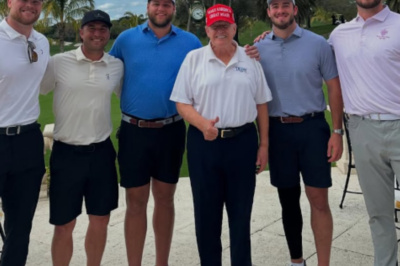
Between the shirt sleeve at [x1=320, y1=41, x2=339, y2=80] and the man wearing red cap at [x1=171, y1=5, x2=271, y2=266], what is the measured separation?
1.69 ft

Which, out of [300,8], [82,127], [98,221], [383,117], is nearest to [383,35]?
[383,117]

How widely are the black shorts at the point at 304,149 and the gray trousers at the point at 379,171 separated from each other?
0.75 ft

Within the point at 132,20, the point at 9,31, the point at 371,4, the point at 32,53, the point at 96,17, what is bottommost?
the point at 132,20

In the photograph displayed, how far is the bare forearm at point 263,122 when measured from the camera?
11.1 feet

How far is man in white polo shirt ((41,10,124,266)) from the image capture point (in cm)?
332

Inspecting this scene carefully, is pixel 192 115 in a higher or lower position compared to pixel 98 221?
higher

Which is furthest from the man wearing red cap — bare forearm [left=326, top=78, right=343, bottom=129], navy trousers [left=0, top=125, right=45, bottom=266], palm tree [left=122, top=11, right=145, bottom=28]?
palm tree [left=122, top=11, right=145, bottom=28]

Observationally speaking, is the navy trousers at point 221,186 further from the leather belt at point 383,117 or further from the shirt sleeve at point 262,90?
the leather belt at point 383,117

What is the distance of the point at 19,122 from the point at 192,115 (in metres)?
1.18

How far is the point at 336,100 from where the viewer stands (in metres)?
3.57

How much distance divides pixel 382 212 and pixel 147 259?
2090mm

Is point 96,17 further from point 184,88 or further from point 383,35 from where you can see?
point 383,35

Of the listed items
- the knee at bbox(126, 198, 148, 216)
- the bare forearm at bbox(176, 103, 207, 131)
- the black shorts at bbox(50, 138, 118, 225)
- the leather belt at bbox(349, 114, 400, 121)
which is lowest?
the knee at bbox(126, 198, 148, 216)

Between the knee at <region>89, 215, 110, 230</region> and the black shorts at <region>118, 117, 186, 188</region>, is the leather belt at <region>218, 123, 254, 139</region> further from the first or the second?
the knee at <region>89, 215, 110, 230</region>
